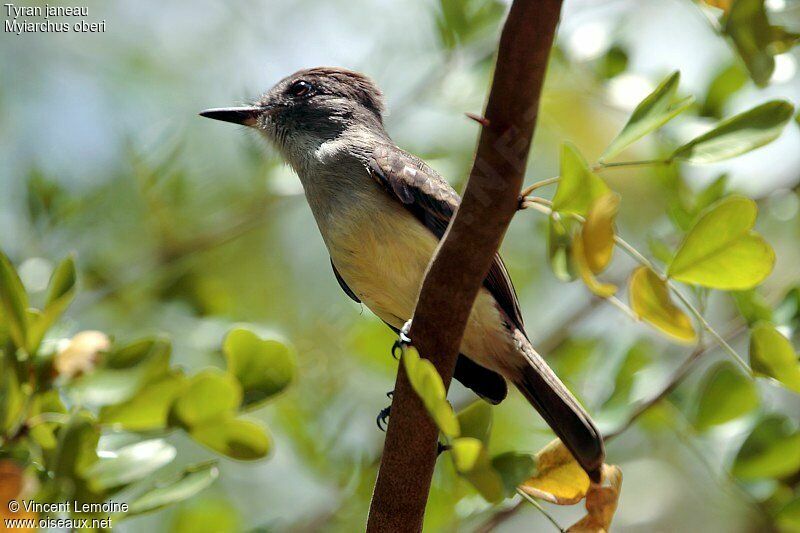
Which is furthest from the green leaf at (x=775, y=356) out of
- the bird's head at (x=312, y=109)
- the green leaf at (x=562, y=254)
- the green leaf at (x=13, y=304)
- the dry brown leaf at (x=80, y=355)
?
the bird's head at (x=312, y=109)

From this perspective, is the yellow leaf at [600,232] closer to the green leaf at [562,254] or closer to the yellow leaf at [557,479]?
the green leaf at [562,254]

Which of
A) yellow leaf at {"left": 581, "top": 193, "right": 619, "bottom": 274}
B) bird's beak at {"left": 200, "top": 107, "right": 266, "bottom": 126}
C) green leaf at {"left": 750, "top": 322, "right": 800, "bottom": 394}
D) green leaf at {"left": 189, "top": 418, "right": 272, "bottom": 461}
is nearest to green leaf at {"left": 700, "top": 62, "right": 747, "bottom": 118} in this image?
green leaf at {"left": 750, "top": 322, "right": 800, "bottom": 394}

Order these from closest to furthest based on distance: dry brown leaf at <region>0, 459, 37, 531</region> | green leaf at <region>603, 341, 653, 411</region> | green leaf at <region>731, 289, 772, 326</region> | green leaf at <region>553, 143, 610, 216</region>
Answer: dry brown leaf at <region>0, 459, 37, 531</region>
green leaf at <region>553, 143, 610, 216</region>
green leaf at <region>731, 289, 772, 326</region>
green leaf at <region>603, 341, 653, 411</region>

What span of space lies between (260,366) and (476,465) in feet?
2.39

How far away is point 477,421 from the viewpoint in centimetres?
235

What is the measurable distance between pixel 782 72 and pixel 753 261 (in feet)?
2.90

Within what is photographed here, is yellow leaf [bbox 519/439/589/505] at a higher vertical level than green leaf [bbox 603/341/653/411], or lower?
higher

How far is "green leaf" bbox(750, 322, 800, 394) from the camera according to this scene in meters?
2.11

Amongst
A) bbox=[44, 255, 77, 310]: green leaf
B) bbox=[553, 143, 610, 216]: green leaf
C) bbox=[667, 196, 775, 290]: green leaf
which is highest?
bbox=[553, 143, 610, 216]: green leaf

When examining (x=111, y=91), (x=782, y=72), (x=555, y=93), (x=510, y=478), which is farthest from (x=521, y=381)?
(x=111, y=91)

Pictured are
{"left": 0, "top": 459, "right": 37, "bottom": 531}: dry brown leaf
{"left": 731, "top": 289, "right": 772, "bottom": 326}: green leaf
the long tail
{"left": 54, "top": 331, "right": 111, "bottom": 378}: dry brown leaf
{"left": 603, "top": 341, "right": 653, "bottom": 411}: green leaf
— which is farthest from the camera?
{"left": 603, "top": 341, "right": 653, "bottom": 411}: green leaf

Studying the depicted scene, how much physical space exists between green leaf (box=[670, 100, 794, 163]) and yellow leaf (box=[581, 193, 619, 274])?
0.31 metres

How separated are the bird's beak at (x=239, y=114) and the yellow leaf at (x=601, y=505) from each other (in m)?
2.40

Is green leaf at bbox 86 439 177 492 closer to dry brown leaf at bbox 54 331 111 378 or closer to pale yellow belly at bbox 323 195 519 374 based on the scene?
dry brown leaf at bbox 54 331 111 378
